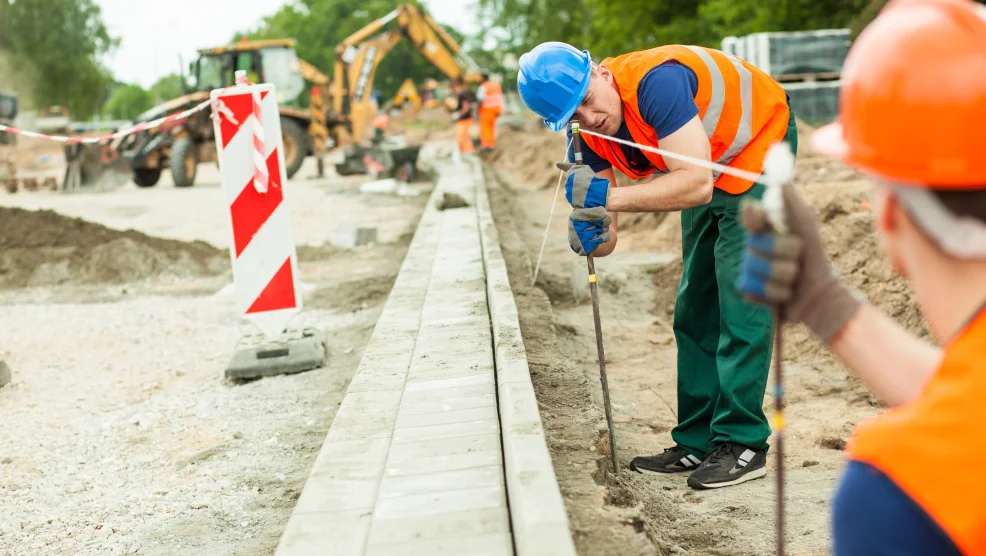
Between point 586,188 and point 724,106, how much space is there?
59 centimetres

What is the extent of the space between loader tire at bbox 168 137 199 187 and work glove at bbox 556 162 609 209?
17.5 meters

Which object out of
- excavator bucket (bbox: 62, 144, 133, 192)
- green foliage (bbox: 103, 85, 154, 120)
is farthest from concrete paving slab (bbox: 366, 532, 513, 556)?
green foliage (bbox: 103, 85, 154, 120)

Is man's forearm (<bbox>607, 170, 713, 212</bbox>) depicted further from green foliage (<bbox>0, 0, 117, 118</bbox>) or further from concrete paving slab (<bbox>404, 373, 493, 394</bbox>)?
green foliage (<bbox>0, 0, 117, 118</bbox>)

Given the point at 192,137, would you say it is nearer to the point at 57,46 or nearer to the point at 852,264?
the point at 852,264

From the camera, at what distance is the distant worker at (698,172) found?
11.8 ft

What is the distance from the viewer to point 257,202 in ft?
18.7

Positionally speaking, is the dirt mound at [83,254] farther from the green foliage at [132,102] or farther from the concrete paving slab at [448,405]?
the green foliage at [132,102]

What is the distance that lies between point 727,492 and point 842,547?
237 centimetres

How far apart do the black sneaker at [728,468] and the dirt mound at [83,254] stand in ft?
22.1

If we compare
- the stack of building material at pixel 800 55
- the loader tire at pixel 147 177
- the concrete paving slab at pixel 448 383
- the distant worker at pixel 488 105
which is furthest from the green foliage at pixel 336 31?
the concrete paving slab at pixel 448 383

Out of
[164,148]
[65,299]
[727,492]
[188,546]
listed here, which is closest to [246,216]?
[188,546]

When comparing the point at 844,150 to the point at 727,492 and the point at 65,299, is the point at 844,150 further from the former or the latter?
the point at 65,299

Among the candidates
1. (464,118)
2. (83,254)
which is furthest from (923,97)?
(464,118)

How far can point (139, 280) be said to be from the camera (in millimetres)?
9398
